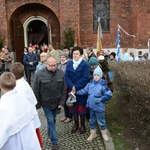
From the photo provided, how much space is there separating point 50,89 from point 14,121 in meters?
2.00

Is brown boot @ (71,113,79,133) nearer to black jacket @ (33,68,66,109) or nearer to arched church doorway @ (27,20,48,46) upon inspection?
black jacket @ (33,68,66,109)

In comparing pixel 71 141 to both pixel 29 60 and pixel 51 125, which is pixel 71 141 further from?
pixel 29 60

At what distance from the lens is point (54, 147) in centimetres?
509

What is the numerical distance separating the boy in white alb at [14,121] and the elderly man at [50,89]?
1734 millimetres

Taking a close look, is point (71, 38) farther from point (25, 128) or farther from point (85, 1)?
point (25, 128)

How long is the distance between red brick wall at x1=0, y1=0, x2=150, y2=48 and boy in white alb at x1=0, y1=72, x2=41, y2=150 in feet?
49.6

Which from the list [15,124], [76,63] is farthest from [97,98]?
[15,124]

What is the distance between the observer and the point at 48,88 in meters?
5.04

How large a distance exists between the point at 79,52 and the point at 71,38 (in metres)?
12.0

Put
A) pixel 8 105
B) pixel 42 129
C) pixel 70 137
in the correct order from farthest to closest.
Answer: pixel 42 129
pixel 70 137
pixel 8 105

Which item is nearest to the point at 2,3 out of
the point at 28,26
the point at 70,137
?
the point at 28,26

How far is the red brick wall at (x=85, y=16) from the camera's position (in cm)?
1803

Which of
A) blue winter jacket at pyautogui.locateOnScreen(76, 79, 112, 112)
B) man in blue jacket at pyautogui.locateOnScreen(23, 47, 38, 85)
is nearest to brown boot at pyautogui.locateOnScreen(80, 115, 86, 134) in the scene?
blue winter jacket at pyautogui.locateOnScreen(76, 79, 112, 112)

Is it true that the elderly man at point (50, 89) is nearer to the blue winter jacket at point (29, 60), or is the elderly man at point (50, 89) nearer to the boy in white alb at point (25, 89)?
the boy in white alb at point (25, 89)
